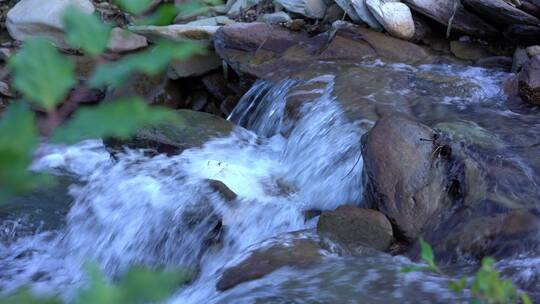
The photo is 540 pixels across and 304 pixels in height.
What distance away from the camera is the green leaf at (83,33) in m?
0.86

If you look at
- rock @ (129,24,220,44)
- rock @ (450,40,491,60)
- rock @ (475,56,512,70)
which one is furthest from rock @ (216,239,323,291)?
rock @ (129,24,220,44)

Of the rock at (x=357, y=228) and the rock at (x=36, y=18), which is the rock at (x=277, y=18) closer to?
the rock at (x=36, y=18)

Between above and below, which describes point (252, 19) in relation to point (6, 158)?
below

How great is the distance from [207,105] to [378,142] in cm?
389

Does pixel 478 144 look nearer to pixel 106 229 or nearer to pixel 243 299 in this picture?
pixel 243 299

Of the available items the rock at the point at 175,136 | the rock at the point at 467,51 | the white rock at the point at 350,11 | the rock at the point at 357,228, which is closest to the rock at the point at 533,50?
the rock at the point at 467,51

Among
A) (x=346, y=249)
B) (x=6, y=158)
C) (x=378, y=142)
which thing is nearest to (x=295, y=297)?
(x=346, y=249)

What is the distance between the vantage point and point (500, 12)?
6.55 meters

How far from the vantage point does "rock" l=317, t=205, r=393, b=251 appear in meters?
3.98

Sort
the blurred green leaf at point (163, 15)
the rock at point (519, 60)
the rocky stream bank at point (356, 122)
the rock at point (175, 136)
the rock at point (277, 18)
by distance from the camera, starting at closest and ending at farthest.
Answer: the blurred green leaf at point (163, 15) < the rocky stream bank at point (356, 122) < the rock at point (175, 136) < the rock at point (519, 60) < the rock at point (277, 18)

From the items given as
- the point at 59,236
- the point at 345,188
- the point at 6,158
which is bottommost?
the point at 59,236

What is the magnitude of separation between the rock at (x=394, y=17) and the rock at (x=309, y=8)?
661 mm

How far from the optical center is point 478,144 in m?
4.61

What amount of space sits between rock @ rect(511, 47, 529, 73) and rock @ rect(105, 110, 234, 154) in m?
2.36
